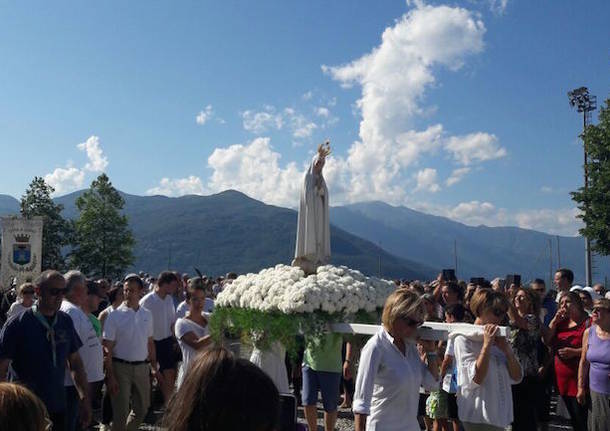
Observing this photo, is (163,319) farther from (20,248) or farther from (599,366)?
(20,248)

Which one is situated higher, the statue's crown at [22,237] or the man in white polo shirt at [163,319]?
the statue's crown at [22,237]

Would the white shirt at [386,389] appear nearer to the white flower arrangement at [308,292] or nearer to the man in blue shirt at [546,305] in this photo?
the white flower arrangement at [308,292]

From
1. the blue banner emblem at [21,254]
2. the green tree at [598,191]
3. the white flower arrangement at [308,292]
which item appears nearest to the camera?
the white flower arrangement at [308,292]

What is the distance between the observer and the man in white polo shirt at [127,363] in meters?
7.49

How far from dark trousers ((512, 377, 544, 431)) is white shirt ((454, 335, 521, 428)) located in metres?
1.72

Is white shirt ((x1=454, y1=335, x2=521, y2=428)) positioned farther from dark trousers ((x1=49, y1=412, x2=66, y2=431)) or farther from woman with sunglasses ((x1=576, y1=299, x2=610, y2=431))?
dark trousers ((x1=49, y1=412, x2=66, y2=431))

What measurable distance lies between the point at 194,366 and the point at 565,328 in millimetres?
6770

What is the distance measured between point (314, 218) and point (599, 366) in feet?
11.7

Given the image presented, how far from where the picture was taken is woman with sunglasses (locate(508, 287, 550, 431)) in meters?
6.42

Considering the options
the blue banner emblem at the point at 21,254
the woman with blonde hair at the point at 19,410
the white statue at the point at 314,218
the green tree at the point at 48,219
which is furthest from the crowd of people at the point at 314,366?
the green tree at the point at 48,219

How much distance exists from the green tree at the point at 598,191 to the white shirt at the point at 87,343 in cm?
Answer: 2969

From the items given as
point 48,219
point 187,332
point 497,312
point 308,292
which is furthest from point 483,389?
point 48,219

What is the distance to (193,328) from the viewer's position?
23.6ft

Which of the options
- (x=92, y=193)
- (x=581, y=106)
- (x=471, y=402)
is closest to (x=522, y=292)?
(x=471, y=402)
